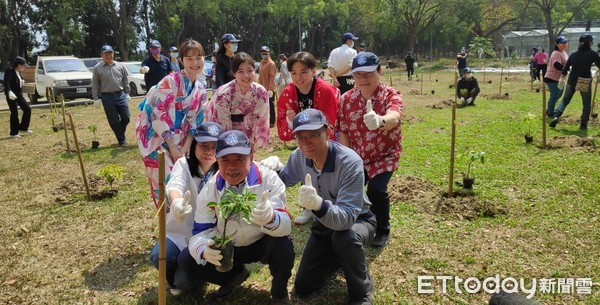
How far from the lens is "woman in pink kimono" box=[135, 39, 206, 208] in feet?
12.2

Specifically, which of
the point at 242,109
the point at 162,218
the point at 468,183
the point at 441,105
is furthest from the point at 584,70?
the point at 162,218

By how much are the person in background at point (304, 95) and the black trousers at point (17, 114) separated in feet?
26.7

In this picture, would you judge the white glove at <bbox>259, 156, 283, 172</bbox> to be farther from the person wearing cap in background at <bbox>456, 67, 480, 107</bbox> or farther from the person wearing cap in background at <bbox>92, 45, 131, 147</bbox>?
the person wearing cap in background at <bbox>456, 67, 480, 107</bbox>

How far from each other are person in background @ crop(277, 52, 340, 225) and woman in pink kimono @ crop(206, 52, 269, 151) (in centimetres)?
18

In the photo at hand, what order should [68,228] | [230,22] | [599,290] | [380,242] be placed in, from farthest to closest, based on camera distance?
[230,22], [68,228], [380,242], [599,290]

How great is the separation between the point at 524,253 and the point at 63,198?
5205 millimetres

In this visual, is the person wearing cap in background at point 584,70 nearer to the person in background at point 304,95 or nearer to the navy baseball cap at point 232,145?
the person in background at point 304,95

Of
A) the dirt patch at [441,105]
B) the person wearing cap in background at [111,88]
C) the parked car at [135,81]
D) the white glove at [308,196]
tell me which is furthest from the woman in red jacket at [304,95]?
the parked car at [135,81]

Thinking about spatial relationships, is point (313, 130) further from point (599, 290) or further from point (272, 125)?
point (272, 125)

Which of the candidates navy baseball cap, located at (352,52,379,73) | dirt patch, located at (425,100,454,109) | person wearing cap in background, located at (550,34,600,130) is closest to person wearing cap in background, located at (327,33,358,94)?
navy baseball cap, located at (352,52,379,73)

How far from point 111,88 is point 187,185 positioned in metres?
5.72

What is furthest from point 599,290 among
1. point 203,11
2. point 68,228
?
point 203,11

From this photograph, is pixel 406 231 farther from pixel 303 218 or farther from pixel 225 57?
pixel 225 57

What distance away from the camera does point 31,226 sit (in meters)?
4.78
